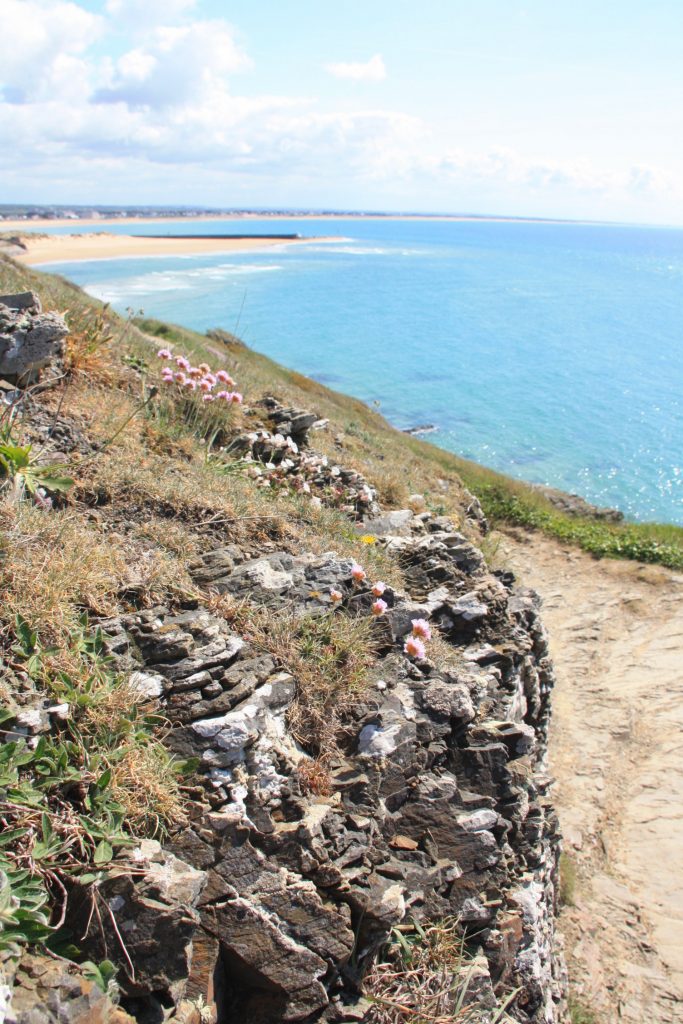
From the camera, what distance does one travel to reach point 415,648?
5.39 meters

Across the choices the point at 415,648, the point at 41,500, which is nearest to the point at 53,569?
the point at 41,500

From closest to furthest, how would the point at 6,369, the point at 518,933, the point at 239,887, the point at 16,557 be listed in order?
the point at 239,887
the point at 16,557
the point at 518,933
the point at 6,369

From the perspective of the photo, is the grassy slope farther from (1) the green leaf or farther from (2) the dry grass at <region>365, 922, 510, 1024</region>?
(1) the green leaf

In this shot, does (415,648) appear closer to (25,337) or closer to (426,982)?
(426,982)

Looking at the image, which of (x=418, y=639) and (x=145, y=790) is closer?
(x=145, y=790)

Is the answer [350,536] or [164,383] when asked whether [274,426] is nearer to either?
[164,383]

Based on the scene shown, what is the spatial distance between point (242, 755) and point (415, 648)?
1.74m

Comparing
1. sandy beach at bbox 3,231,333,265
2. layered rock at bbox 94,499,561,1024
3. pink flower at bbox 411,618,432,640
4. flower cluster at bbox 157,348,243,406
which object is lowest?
layered rock at bbox 94,499,561,1024

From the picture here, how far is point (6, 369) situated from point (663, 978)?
8.62 meters

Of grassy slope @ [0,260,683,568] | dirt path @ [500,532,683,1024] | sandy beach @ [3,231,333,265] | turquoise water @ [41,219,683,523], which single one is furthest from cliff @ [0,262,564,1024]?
sandy beach @ [3,231,333,265]

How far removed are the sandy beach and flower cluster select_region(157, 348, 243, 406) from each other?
208ft

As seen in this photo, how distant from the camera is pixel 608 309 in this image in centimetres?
7275

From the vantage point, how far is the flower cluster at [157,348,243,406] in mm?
7828

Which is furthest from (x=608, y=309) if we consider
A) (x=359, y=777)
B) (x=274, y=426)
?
(x=359, y=777)
